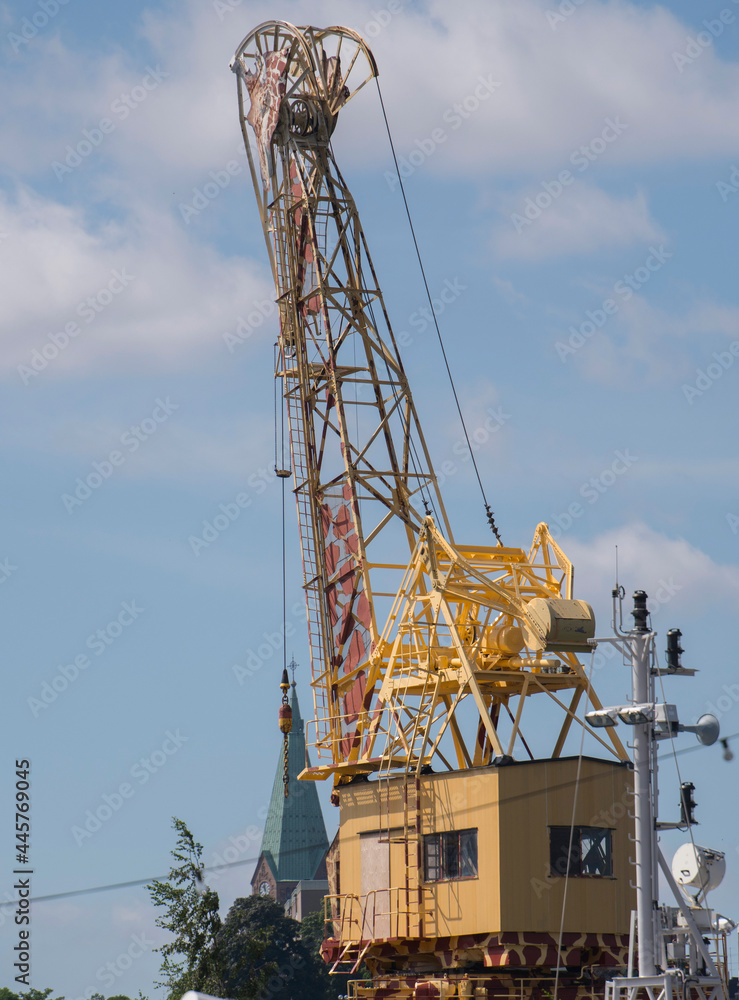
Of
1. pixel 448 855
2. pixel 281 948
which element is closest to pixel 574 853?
pixel 448 855

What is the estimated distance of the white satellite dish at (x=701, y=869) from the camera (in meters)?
39.8

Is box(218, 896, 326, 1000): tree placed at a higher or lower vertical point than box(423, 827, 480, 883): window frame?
lower

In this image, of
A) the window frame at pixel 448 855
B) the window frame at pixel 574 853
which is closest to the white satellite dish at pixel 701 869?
the window frame at pixel 574 853

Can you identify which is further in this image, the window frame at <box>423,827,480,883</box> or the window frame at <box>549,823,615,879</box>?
the window frame at <box>423,827,480,883</box>

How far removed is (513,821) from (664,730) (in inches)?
352

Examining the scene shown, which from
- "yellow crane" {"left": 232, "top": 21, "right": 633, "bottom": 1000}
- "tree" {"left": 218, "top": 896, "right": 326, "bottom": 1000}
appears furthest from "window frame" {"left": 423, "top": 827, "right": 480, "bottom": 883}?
"tree" {"left": 218, "top": 896, "right": 326, "bottom": 1000}

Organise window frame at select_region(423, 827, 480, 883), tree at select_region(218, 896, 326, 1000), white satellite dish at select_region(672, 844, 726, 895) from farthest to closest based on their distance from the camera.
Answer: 1. tree at select_region(218, 896, 326, 1000)
2. window frame at select_region(423, 827, 480, 883)
3. white satellite dish at select_region(672, 844, 726, 895)

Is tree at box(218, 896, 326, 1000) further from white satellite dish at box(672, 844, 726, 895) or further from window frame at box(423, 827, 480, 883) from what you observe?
white satellite dish at box(672, 844, 726, 895)

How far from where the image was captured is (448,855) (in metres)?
42.5

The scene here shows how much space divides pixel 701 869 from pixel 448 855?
7.41 metres

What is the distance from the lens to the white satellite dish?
1566 inches

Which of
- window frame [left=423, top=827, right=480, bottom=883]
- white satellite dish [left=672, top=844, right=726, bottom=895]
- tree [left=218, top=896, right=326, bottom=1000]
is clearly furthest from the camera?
tree [left=218, top=896, right=326, bottom=1000]

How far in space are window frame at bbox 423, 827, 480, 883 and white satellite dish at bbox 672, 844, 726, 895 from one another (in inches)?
229

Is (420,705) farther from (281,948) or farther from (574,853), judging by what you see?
(281,948)
